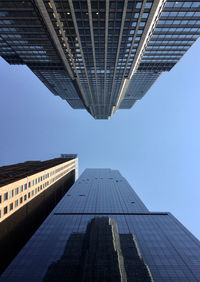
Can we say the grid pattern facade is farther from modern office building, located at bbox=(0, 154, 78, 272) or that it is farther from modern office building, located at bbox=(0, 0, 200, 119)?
modern office building, located at bbox=(0, 0, 200, 119)

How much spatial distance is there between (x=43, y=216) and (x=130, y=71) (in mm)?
87527

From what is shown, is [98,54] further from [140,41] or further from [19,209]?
[19,209]

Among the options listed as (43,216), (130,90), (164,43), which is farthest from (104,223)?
(130,90)

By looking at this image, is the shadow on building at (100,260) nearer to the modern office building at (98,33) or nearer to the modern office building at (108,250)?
the modern office building at (108,250)

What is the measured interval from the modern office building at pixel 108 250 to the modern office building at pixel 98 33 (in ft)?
203

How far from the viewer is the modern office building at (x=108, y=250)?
40.8m

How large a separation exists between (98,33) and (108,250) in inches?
2500

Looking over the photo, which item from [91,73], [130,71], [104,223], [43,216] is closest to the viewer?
[104,223]

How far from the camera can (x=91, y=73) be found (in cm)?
8844

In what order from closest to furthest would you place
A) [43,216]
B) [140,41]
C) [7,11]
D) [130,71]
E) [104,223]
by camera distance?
Result: [7,11], [140,41], [104,223], [130,71], [43,216]

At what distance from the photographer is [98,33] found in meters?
55.4

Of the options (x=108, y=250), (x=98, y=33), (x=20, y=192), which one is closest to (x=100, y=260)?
(x=108, y=250)

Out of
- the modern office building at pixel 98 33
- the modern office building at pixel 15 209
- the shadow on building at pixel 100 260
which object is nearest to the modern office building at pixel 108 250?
the shadow on building at pixel 100 260

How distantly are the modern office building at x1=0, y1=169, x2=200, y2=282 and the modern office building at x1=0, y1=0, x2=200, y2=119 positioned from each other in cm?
6198
